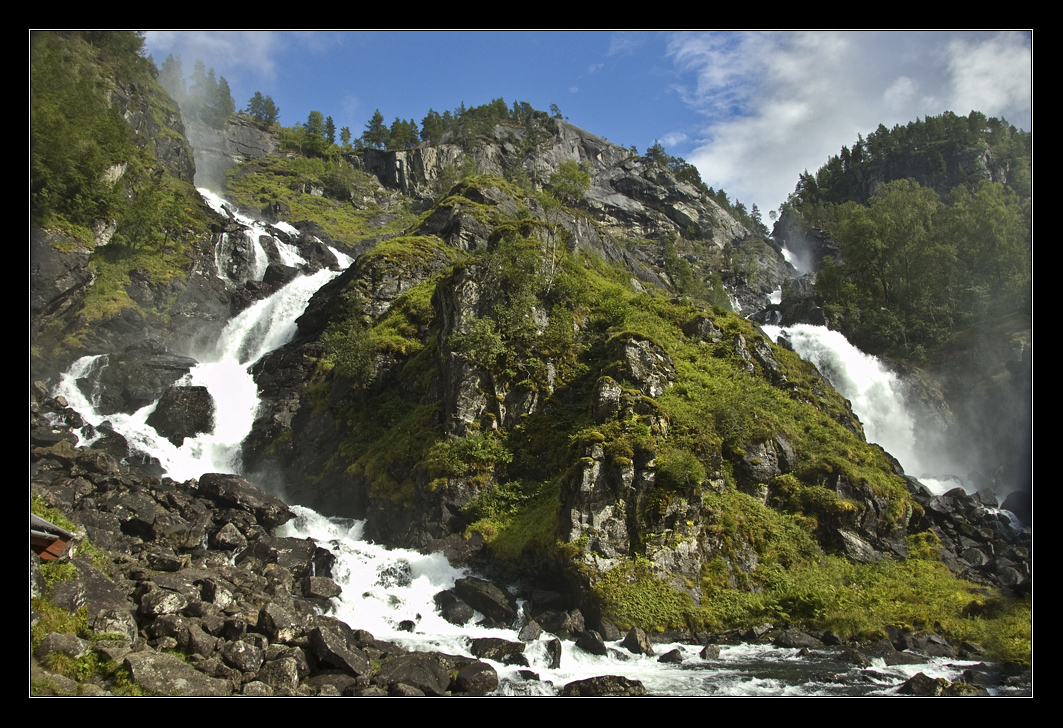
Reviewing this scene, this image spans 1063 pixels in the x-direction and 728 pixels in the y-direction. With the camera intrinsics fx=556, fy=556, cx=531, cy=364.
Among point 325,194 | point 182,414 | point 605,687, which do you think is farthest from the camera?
point 325,194

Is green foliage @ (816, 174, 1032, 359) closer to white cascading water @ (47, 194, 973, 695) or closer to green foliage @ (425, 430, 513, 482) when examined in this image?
white cascading water @ (47, 194, 973, 695)

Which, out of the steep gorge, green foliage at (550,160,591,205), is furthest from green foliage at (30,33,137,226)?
green foliage at (550,160,591,205)

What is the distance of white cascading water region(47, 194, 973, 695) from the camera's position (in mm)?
14953

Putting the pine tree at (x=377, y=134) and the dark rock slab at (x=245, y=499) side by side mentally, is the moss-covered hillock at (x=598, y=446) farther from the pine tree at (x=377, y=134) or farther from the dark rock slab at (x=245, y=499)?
Result: the pine tree at (x=377, y=134)

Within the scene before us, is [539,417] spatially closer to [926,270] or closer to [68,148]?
[926,270]

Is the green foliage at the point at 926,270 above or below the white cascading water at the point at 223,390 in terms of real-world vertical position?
above

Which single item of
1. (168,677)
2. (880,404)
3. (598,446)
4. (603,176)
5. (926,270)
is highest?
(603,176)

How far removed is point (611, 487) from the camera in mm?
20172

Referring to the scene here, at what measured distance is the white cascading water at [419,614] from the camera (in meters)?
15.0

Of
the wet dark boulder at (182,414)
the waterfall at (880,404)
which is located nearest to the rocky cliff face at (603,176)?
the waterfall at (880,404)

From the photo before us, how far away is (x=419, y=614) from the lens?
65.0 ft


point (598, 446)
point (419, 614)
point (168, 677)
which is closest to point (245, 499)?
point (419, 614)

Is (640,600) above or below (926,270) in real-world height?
below

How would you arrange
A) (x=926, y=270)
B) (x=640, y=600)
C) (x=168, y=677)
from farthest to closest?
1. (x=926, y=270)
2. (x=640, y=600)
3. (x=168, y=677)
